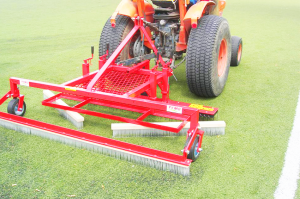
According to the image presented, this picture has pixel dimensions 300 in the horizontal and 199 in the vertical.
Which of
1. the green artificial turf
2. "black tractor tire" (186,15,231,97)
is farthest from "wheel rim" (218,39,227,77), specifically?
"black tractor tire" (186,15,231,97)

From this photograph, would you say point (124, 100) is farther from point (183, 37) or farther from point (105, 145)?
point (183, 37)

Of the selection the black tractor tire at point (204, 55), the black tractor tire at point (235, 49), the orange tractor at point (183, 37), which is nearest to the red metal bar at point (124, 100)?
the orange tractor at point (183, 37)

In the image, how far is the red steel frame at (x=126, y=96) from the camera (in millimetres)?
3154

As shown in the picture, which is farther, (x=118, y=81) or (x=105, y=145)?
(x=118, y=81)

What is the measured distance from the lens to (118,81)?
4.48 metres

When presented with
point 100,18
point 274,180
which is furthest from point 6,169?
point 100,18

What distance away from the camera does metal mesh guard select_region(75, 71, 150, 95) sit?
421 centimetres

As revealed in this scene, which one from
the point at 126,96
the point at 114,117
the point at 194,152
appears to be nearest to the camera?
the point at 194,152

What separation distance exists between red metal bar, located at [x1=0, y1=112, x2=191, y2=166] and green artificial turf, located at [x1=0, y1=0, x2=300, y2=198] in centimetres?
13

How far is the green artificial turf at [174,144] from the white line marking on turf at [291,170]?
0.05 metres

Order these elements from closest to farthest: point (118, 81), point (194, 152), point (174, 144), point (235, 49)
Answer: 1. point (194, 152)
2. point (174, 144)
3. point (118, 81)
4. point (235, 49)

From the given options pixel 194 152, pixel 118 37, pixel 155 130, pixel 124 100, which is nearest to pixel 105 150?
pixel 124 100

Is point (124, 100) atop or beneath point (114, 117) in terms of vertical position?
atop

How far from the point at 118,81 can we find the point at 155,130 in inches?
42.4
